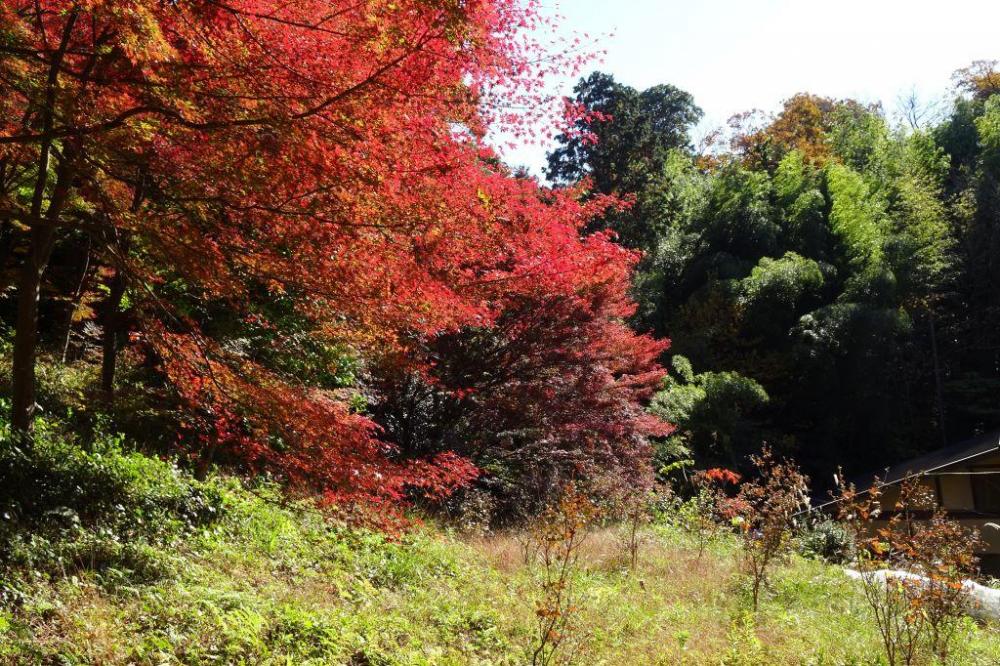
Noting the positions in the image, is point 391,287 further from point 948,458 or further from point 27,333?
point 948,458

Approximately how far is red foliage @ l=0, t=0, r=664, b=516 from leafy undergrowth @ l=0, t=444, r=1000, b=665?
615 mm

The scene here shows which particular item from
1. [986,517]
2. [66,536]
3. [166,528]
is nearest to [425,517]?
[166,528]

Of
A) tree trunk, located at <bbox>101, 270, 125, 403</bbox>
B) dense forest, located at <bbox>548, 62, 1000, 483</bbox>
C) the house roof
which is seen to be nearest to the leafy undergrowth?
tree trunk, located at <bbox>101, 270, 125, 403</bbox>

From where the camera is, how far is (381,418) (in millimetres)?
9500

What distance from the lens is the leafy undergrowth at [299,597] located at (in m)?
4.01

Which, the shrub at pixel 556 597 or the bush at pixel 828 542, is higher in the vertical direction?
the shrub at pixel 556 597

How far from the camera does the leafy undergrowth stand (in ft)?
13.2

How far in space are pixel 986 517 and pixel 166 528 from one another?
14.0m

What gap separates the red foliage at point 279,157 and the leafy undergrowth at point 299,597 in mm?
615

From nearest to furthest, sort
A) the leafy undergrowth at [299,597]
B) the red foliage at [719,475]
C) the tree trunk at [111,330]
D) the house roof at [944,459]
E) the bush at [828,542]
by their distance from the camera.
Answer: the leafy undergrowth at [299,597]
the tree trunk at [111,330]
the red foliage at [719,475]
the bush at [828,542]
the house roof at [944,459]

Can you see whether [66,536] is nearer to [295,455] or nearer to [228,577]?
[228,577]

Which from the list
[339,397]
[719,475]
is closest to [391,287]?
[339,397]

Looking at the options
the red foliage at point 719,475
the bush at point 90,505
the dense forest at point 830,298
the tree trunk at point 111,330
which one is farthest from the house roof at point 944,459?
the tree trunk at point 111,330

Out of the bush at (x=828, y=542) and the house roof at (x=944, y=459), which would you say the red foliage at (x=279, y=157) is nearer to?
the bush at (x=828, y=542)
